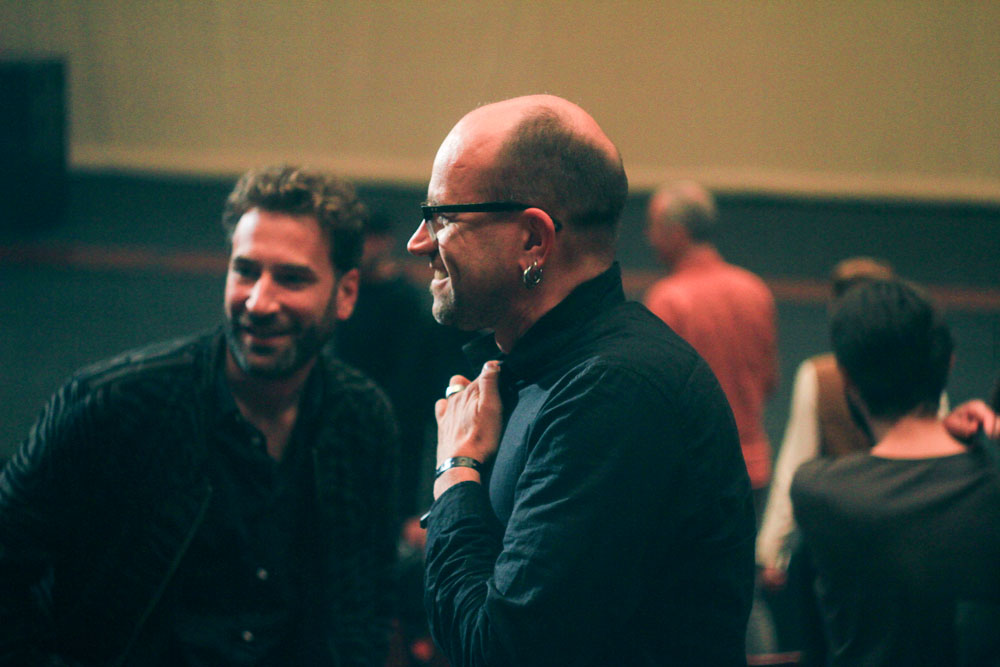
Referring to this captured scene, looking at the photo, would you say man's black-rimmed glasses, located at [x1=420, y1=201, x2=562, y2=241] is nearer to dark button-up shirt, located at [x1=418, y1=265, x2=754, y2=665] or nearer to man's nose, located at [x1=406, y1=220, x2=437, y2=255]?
man's nose, located at [x1=406, y1=220, x2=437, y2=255]

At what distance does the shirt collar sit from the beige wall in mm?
3089

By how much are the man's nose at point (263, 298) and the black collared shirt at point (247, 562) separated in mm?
130

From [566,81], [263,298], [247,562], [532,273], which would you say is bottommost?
[247,562]

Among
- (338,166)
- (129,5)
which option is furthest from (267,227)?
(129,5)

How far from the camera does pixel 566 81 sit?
13.4 ft

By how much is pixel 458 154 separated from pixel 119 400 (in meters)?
0.71

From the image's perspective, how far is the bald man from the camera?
0.94 metres

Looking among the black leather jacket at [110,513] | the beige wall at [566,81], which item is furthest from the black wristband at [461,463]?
the beige wall at [566,81]

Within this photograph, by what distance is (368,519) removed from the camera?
1.61 meters

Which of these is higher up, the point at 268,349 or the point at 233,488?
the point at 268,349

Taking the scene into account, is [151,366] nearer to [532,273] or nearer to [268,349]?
[268,349]

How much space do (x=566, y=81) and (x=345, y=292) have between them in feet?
8.70

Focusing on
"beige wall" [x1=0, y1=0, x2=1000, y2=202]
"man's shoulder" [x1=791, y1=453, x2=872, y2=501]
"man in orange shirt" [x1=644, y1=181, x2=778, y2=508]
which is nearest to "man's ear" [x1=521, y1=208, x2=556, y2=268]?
"man's shoulder" [x1=791, y1=453, x2=872, y2=501]

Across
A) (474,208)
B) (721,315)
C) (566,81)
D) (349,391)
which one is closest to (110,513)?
(349,391)
